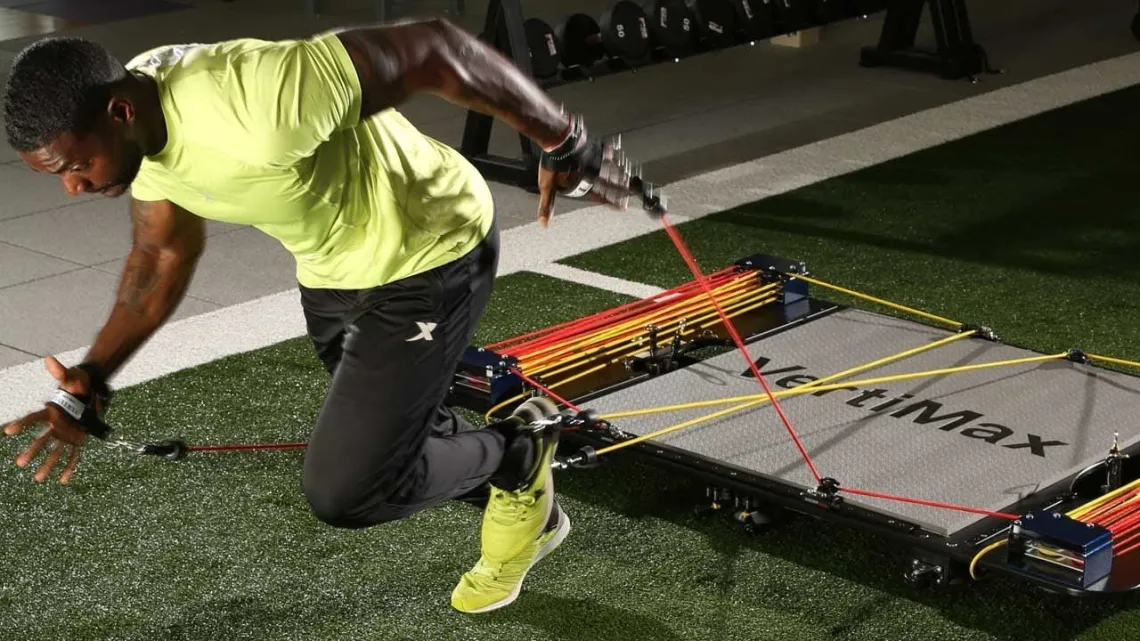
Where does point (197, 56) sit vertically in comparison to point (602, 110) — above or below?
above

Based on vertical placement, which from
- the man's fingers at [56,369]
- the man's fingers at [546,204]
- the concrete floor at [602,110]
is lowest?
the concrete floor at [602,110]

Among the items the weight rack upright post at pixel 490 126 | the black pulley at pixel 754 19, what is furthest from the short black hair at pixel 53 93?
the black pulley at pixel 754 19

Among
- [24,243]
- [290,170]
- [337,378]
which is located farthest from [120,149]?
[24,243]

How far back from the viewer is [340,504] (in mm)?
2717

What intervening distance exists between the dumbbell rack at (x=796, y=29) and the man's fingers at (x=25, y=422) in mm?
2785

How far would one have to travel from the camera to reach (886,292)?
490cm

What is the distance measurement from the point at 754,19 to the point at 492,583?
427 cm

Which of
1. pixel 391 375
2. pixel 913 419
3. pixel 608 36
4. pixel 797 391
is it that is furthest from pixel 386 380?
pixel 608 36

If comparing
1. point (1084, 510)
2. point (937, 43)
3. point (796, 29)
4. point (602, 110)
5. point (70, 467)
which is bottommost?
point (602, 110)

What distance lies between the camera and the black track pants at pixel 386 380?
266 centimetres

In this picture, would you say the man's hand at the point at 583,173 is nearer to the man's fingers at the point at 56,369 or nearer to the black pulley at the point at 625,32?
the man's fingers at the point at 56,369

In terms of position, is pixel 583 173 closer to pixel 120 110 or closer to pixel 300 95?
pixel 300 95

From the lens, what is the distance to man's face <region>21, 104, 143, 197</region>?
220 cm

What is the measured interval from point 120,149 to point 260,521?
1.41 metres
